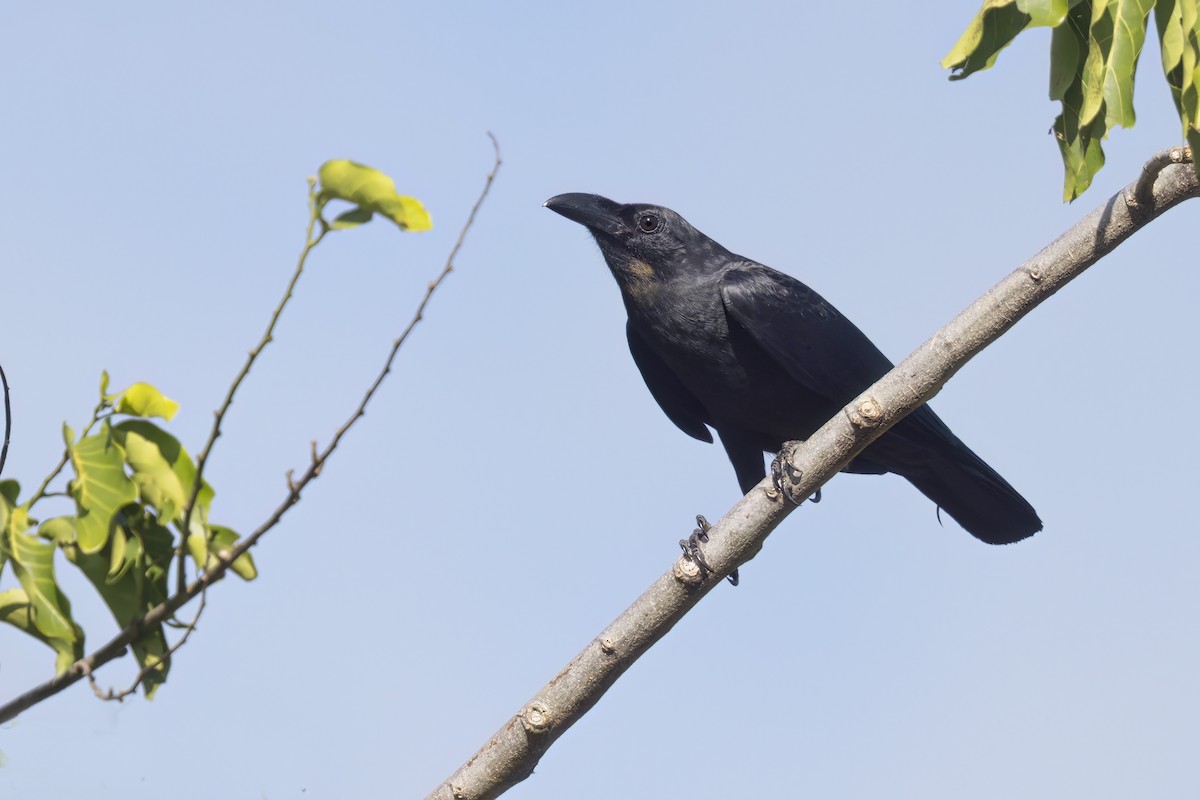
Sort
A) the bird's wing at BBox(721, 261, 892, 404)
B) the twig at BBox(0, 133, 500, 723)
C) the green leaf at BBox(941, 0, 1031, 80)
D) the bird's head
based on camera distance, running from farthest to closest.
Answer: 1. the bird's head
2. the bird's wing at BBox(721, 261, 892, 404)
3. the green leaf at BBox(941, 0, 1031, 80)
4. the twig at BBox(0, 133, 500, 723)

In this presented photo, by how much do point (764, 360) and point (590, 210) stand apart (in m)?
1.37

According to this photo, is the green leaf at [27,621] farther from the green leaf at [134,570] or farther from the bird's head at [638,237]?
the bird's head at [638,237]

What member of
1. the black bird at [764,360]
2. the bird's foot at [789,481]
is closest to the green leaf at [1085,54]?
the bird's foot at [789,481]

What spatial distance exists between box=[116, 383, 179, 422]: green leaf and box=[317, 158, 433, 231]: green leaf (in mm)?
417

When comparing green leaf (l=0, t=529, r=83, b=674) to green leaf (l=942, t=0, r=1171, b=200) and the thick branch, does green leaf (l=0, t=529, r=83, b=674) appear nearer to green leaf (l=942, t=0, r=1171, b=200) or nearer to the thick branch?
the thick branch

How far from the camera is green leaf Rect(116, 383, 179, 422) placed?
194cm

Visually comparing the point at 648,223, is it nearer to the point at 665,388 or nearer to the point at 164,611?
the point at 665,388

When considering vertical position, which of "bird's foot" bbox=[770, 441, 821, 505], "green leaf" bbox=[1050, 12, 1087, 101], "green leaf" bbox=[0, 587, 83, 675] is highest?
"green leaf" bbox=[1050, 12, 1087, 101]

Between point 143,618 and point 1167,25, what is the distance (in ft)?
6.82

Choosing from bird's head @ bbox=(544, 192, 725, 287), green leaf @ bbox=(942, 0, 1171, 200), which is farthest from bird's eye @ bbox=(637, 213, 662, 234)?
green leaf @ bbox=(942, 0, 1171, 200)

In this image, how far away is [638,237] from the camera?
6383 millimetres

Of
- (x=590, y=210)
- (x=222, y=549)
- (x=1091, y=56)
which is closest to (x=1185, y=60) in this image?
(x=1091, y=56)

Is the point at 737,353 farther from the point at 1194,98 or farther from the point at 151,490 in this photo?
the point at 151,490

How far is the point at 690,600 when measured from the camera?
3625mm
